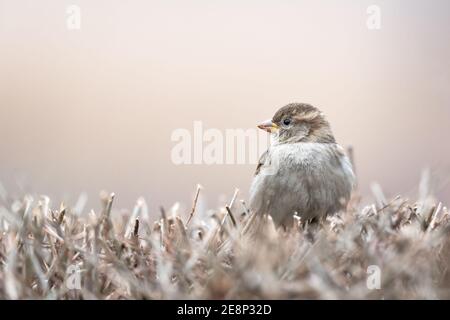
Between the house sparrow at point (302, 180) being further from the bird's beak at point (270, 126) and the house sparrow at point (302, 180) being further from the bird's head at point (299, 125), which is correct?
the bird's beak at point (270, 126)

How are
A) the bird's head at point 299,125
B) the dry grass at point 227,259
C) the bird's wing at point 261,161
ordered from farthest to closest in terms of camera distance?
the bird's head at point 299,125 < the bird's wing at point 261,161 < the dry grass at point 227,259

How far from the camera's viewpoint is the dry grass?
5.99 ft

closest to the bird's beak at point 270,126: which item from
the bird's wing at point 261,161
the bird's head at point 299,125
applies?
the bird's head at point 299,125

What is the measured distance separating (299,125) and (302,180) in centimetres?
61

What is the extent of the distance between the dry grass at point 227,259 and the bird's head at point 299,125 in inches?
55.7

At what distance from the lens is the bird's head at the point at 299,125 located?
158 inches

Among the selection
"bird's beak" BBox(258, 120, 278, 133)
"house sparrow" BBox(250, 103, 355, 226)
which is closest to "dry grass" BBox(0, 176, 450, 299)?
"house sparrow" BBox(250, 103, 355, 226)

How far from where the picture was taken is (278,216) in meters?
3.61

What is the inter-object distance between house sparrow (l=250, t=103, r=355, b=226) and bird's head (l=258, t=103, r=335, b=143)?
1.0 inches

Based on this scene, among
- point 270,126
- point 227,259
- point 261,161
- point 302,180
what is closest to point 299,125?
point 270,126

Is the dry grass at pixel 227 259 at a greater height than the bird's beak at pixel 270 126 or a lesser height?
lesser

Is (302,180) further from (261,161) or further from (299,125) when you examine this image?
(299,125)

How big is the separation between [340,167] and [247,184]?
3517 mm
